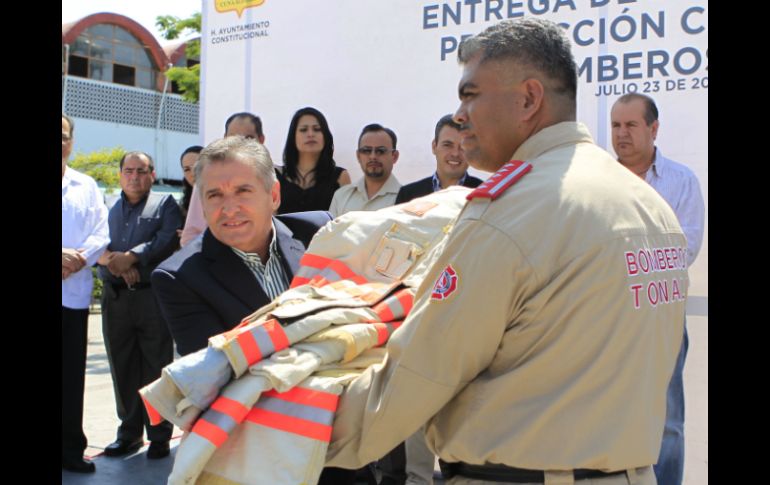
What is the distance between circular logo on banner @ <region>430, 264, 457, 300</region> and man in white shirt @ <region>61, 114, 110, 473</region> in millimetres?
3976

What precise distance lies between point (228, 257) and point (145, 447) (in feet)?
11.9

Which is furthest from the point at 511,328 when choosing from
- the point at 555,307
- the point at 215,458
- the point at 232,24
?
the point at 232,24

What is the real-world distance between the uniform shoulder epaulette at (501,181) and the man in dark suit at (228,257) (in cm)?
111

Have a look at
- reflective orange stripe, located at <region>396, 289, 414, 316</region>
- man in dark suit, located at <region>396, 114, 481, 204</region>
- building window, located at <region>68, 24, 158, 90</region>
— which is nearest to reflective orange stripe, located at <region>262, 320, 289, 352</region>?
reflective orange stripe, located at <region>396, 289, 414, 316</region>

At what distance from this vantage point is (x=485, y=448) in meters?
1.74

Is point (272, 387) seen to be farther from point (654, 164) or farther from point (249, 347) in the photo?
point (654, 164)

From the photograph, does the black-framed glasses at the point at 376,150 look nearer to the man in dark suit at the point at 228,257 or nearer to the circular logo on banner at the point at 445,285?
the man in dark suit at the point at 228,257

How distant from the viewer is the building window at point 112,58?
28.1 m

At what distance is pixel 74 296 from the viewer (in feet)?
17.3

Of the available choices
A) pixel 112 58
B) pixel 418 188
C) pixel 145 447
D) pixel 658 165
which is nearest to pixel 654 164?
pixel 658 165

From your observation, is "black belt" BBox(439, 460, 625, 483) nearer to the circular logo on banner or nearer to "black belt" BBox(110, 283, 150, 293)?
the circular logo on banner

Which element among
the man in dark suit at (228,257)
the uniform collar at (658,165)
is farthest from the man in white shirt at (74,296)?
the uniform collar at (658,165)

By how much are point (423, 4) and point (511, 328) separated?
339 cm

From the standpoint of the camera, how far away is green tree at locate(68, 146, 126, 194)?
65.1ft
